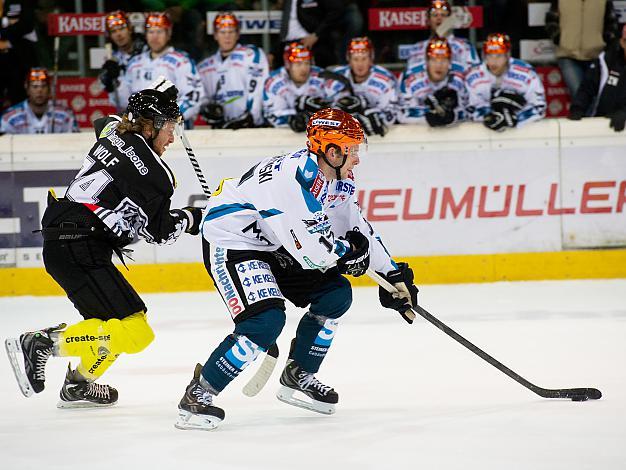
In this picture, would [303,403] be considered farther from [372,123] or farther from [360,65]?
[360,65]

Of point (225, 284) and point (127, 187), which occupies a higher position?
point (127, 187)

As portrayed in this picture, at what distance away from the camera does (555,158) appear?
7035mm

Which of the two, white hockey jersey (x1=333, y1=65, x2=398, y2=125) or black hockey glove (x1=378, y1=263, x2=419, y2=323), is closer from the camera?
black hockey glove (x1=378, y1=263, x2=419, y2=323)

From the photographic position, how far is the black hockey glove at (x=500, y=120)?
22.9 ft

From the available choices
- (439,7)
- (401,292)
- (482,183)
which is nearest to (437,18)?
(439,7)

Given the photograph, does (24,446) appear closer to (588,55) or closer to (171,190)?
(171,190)

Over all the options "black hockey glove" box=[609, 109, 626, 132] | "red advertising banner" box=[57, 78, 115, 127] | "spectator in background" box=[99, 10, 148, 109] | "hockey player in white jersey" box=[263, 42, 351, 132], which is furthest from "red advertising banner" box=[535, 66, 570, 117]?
"red advertising banner" box=[57, 78, 115, 127]

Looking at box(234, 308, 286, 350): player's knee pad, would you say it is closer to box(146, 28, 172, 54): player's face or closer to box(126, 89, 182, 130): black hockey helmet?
box(126, 89, 182, 130): black hockey helmet

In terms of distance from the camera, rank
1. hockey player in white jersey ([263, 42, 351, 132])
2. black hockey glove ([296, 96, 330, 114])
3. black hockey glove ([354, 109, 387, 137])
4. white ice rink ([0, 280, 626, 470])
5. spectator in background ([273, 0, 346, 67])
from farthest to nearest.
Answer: spectator in background ([273, 0, 346, 67]) < hockey player in white jersey ([263, 42, 351, 132]) < black hockey glove ([296, 96, 330, 114]) < black hockey glove ([354, 109, 387, 137]) < white ice rink ([0, 280, 626, 470])

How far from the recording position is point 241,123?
23.9 feet

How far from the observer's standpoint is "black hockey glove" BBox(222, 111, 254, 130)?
23.8 feet

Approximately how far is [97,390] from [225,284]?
785 millimetres

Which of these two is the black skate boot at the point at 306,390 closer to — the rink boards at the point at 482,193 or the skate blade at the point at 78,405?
the skate blade at the point at 78,405

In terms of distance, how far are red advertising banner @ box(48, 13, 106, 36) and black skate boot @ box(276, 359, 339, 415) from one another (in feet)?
16.3
